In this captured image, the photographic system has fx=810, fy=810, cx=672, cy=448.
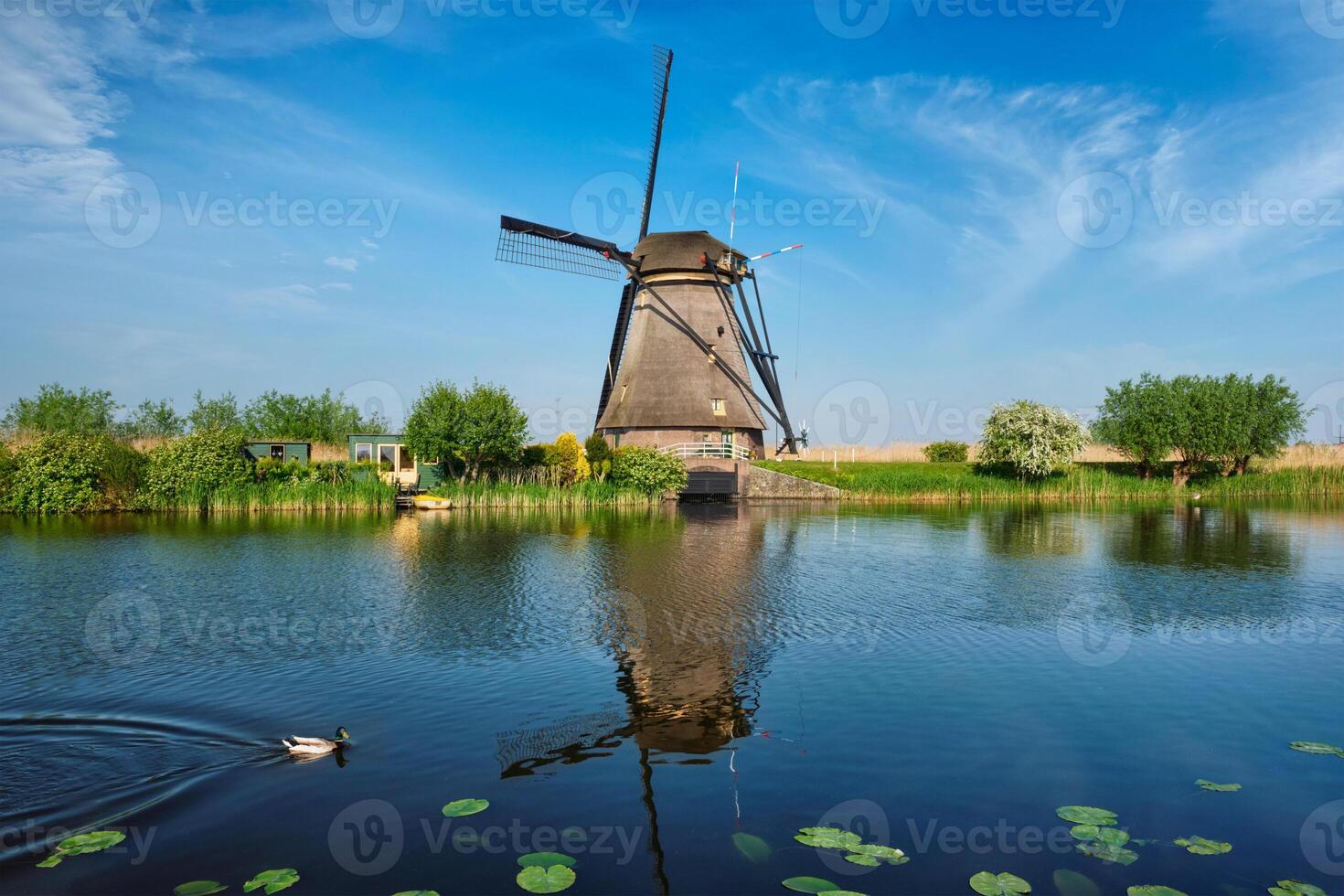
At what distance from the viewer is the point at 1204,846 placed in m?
5.51

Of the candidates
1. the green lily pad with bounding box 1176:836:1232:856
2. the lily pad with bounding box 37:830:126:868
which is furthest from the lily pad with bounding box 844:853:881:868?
the lily pad with bounding box 37:830:126:868

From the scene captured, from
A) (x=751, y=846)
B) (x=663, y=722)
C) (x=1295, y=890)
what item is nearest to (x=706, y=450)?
(x=663, y=722)

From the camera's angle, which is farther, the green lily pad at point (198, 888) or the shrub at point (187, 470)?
the shrub at point (187, 470)

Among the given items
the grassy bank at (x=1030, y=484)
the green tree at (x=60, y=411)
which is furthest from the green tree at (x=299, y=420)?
the grassy bank at (x=1030, y=484)

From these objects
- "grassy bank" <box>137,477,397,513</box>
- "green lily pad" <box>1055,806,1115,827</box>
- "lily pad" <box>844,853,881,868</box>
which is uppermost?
"grassy bank" <box>137,477,397,513</box>

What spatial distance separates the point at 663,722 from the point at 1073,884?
3953mm

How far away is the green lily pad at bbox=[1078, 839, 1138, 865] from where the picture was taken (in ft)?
17.7

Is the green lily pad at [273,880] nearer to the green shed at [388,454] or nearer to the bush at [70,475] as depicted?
the bush at [70,475]

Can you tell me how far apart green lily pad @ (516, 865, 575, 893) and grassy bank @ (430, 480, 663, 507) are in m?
28.8

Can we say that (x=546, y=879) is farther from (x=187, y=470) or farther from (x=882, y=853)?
(x=187, y=470)

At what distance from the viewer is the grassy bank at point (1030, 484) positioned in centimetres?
4153

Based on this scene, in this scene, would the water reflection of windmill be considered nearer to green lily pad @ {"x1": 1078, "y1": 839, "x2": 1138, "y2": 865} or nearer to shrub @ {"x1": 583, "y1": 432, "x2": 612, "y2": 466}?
green lily pad @ {"x1": 1078, "y1": 839, "x2": 1138, "y2": 865}

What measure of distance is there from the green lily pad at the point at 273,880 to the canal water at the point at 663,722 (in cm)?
9

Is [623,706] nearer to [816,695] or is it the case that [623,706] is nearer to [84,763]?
[816,695]
